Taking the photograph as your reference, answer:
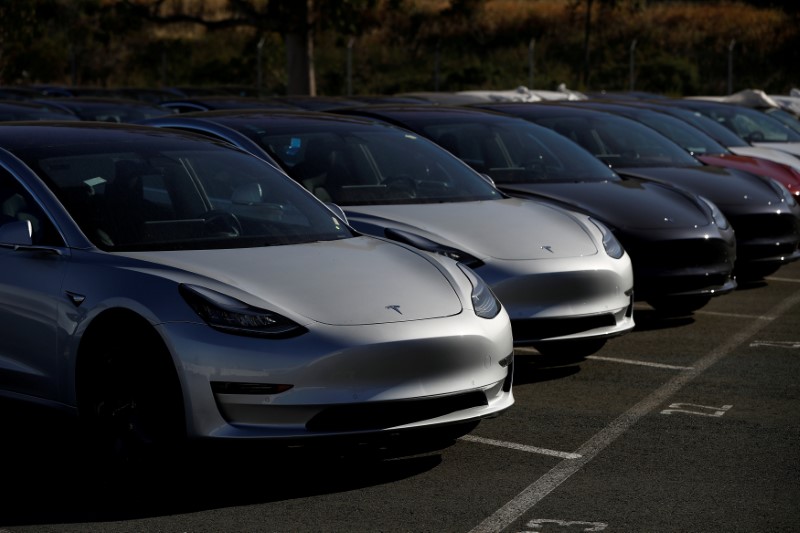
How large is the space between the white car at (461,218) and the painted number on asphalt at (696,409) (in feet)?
2.55

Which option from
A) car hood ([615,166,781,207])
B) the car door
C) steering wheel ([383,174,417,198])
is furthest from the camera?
car hood ([615,166,781,207])

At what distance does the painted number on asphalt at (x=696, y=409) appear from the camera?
23.5 ft

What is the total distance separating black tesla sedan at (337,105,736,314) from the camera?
31.9ft

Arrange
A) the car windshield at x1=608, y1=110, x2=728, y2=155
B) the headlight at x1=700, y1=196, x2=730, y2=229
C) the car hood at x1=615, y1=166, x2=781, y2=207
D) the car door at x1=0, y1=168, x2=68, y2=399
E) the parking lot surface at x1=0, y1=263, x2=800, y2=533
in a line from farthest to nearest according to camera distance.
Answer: the car windshield at x1=608, y1=110, x2=728, y2=155 → the car hood at x1=615, y1=166, x2=781, y2=207 → the headlight at x1=700, y1=196, x2=730, y2=229 → the car door at x1=0, y1=168, x2=68, y2=399 → the parking lot surface at x1=0, y1=263, x2=800, y2=533

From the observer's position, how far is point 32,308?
5930 millimetres

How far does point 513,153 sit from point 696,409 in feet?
12.3

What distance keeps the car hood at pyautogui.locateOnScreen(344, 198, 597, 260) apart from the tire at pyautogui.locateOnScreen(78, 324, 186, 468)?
271 centimetres

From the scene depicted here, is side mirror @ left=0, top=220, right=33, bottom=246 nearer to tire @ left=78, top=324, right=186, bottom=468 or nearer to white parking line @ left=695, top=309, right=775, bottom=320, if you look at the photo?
tire @ left=78, top=324, right=186, bottom=468

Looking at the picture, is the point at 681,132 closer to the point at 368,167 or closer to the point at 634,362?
the point at 634,362

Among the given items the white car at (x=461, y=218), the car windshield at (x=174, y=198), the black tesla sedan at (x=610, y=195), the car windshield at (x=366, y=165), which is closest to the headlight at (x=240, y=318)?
the car windshield at (x=174, y=198)

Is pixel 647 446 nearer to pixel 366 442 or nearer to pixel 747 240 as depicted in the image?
pixel 366 442

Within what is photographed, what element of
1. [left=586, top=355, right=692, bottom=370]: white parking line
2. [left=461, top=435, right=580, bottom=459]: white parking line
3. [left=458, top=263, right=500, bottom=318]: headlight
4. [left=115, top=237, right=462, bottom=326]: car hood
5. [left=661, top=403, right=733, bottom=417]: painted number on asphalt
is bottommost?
[left=586, top=355, right=692, bottom=370]: white parking line

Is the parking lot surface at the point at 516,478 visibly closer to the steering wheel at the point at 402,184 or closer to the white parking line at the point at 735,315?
the steering wheel at the point at 402,184

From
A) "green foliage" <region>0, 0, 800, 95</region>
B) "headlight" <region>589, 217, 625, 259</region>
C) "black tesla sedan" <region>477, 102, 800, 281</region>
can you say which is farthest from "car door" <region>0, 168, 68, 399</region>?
"green foliage" <region>0, 0, 800, 95</region>
